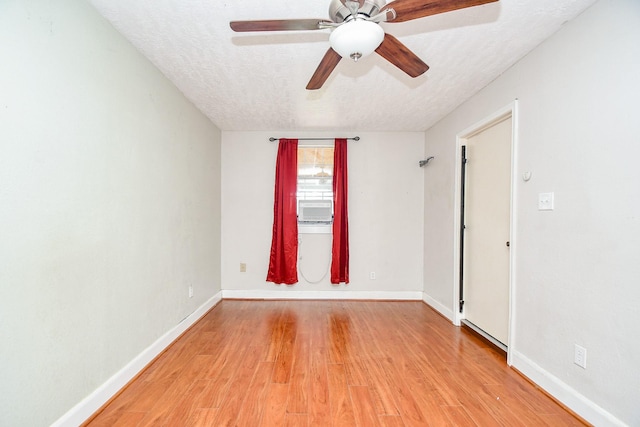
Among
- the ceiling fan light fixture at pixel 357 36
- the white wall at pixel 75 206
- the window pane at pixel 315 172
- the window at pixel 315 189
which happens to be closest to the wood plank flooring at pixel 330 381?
the white wall at pixel 75 206

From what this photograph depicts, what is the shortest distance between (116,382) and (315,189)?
2817 mm

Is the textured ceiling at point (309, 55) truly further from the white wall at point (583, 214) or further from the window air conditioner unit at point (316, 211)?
the window air conditioner unit at point (316, 211)

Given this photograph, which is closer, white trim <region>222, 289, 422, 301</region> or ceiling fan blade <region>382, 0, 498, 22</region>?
A: ceiling fan blade <region>382, 0, 498, 22</region>

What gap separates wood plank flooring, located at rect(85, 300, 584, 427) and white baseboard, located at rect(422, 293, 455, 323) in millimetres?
170

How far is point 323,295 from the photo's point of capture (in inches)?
144

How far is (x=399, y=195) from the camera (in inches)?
145

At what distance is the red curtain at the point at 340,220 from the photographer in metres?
3.57

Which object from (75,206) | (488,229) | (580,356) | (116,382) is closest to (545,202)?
(488,229)

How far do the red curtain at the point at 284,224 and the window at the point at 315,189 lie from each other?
137 mm

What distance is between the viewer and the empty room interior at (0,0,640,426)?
3.99 feet

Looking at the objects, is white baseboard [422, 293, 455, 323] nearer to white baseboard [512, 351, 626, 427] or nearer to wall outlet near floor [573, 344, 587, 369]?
white baseboard [512, 351, 626, 427]

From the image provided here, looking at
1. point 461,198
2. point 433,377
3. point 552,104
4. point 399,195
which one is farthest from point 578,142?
point 399,195

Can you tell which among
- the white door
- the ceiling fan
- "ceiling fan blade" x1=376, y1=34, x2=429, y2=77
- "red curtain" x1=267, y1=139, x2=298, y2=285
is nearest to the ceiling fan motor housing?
the ceiling fan

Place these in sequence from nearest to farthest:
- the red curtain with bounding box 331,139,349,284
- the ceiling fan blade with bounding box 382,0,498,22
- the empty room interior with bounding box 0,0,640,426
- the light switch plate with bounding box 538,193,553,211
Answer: the ceiling fan blade with bounding box 382,0,498,22, the empty room interior with bounding box 0,0,640,426, the light switch plate with bounding box 538,193,553,211, the red curtain with bounding box 331,139,349,284
